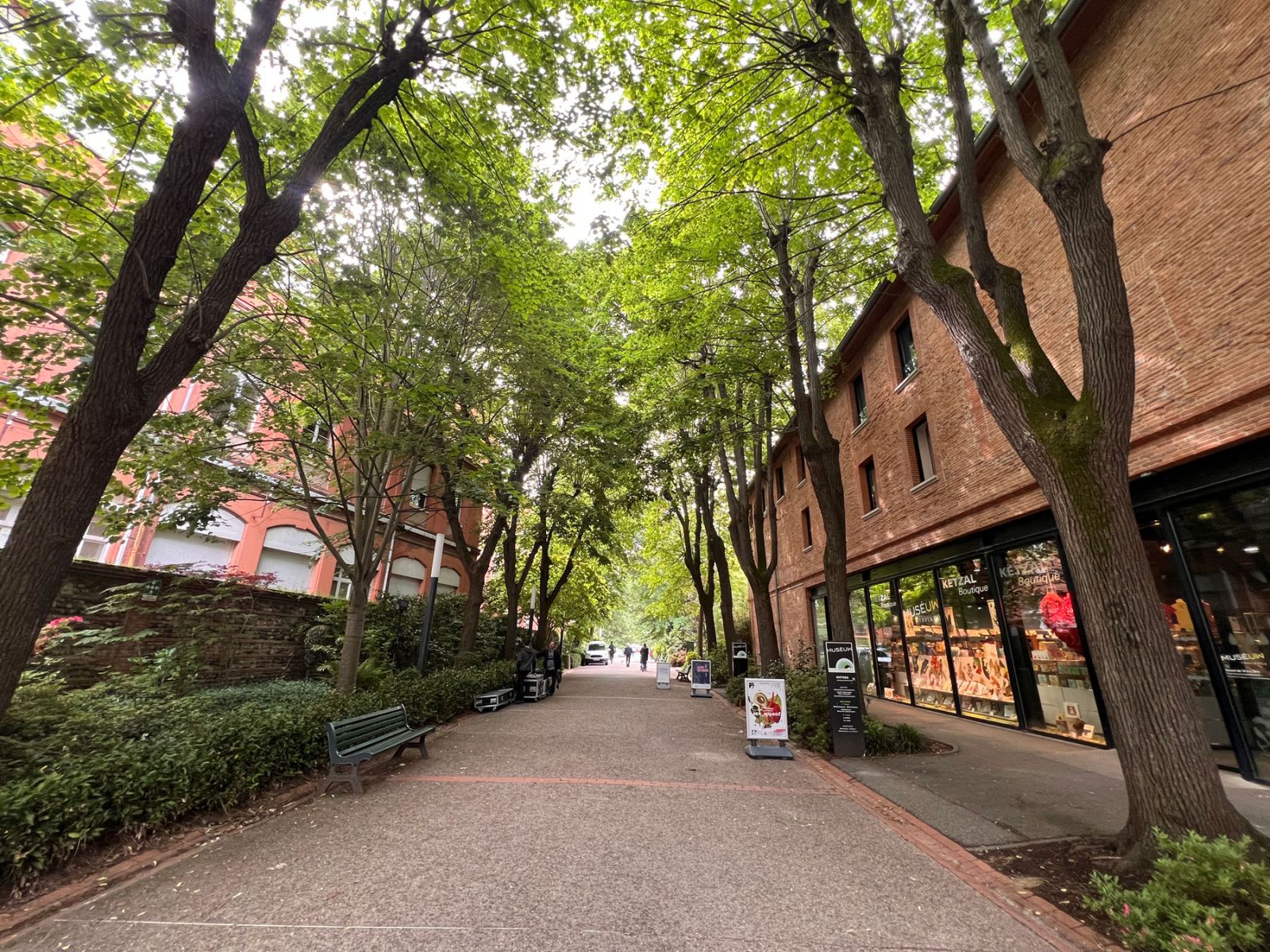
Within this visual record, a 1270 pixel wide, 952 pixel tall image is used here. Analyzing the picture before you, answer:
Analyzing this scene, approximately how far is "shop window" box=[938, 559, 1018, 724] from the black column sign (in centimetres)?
340

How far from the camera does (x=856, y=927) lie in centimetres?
329

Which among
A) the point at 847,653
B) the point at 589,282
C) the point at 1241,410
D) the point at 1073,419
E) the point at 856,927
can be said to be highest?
the point at 589,282

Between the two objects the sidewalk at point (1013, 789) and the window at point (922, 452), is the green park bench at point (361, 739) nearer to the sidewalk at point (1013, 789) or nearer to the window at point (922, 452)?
the sidewalk at point (1013, 789)

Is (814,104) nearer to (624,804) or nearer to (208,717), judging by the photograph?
(624,804)

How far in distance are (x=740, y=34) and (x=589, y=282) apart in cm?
620

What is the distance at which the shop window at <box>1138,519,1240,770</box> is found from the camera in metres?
6.21

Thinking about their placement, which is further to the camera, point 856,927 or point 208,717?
point 208,717

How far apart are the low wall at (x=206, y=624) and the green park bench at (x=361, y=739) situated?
392 cm

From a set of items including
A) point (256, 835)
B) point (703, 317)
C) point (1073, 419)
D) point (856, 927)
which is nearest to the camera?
point (856, 927)

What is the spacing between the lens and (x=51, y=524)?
3578 millimetres

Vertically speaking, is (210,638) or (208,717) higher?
(210,638)

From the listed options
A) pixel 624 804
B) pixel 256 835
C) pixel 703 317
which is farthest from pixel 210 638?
Result: pixel 703 317

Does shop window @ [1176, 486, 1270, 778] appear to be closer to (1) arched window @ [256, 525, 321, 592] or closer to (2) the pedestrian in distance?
(2) the pedestrian in distance

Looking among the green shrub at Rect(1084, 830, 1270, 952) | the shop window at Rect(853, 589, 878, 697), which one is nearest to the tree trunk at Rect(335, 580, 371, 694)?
the green shrub at Rect(1084, 830, 1270, 952)
